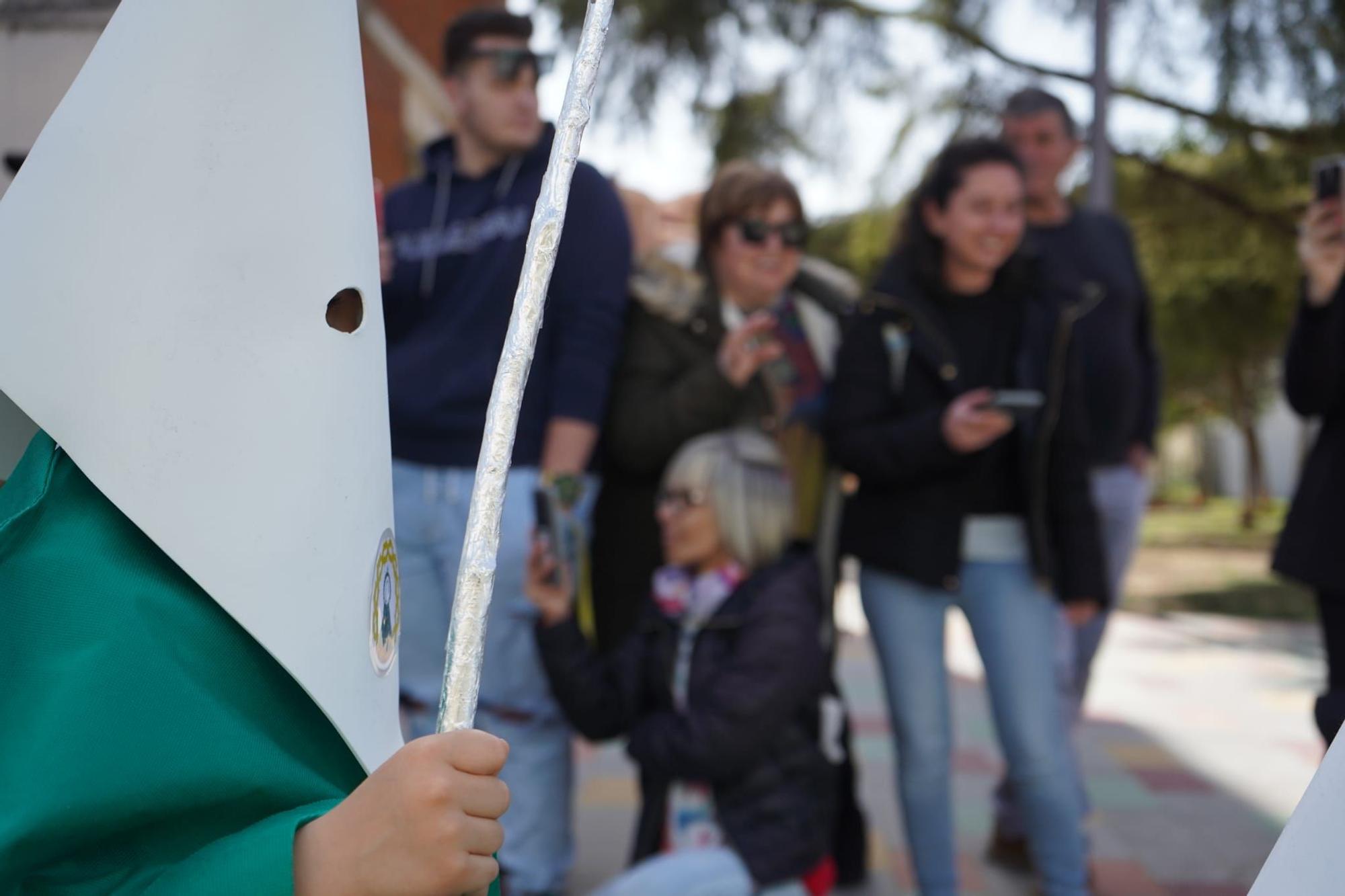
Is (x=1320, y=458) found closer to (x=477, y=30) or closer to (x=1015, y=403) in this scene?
(x=1015, y=403)

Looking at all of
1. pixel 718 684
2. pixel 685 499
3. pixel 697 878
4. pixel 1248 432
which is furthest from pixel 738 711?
pixel 1248 432

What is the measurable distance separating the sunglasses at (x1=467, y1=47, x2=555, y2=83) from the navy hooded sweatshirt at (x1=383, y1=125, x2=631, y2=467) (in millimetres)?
135

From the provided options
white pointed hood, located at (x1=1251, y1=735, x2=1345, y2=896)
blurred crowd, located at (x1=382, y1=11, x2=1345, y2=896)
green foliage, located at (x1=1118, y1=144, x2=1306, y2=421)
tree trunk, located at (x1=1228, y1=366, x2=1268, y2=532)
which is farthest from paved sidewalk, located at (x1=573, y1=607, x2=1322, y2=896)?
tree trunk, located at (x1=1228, y1=366, x2=1268, y2=532)

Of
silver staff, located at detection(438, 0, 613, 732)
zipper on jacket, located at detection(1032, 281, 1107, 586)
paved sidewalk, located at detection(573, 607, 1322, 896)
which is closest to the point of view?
silver staff, located at detection(438, 0, 613, 732)

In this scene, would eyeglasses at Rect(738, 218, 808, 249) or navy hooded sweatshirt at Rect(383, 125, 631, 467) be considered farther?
eyeglasses at Rect(738, 218, 808, 249)

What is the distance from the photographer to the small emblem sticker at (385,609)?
989 mm

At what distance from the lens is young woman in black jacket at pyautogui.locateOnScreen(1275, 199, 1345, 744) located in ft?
6.74

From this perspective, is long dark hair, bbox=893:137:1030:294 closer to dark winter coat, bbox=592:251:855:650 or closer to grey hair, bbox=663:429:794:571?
dark winter coat, bbox=592:251:855:650

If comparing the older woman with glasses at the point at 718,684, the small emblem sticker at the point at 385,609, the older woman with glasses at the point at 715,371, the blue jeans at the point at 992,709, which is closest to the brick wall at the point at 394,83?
the older woman with glasses at the point at 715,371

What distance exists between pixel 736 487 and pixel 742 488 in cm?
1

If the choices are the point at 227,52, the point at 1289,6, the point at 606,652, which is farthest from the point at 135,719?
the point at 1289,6

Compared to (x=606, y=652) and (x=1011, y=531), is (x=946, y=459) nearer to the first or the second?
(x=1011, y=531)

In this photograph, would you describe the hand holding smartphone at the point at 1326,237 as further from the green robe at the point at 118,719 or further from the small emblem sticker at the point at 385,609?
the green robe at the point at 118,719

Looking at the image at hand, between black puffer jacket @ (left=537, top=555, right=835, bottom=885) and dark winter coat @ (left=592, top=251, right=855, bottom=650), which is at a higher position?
dark winter coat @ (left=592, top=251, right=855, bottom=650)
